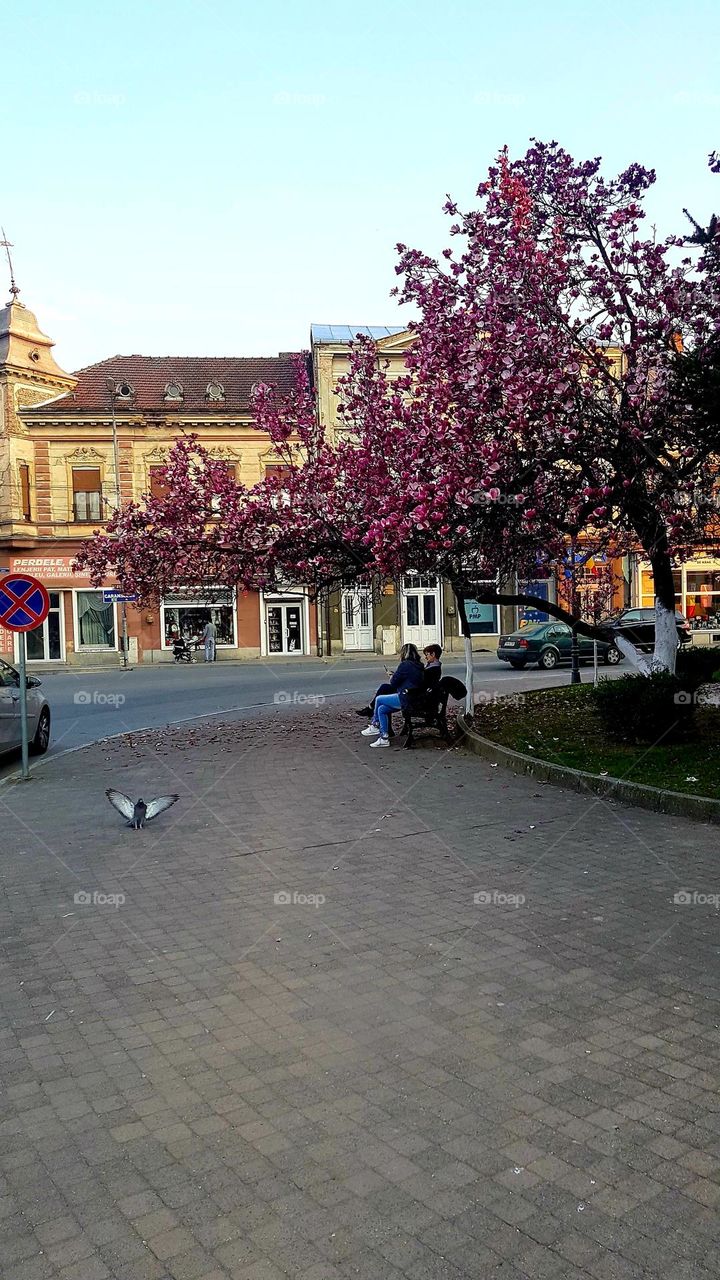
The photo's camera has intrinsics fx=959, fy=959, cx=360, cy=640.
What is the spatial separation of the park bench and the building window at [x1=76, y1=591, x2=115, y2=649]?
27.2 m

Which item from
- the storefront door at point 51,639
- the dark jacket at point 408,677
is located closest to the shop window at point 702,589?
the storefront door at point 51,639

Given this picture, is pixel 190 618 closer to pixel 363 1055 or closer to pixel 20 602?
pixel 20 602

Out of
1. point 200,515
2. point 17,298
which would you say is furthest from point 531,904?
point 17,298

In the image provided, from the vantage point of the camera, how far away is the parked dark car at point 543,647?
1151 inches

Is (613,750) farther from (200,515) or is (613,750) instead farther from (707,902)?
(200,515)

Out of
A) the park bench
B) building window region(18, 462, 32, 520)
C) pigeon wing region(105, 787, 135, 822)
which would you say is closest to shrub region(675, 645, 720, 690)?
the park bench

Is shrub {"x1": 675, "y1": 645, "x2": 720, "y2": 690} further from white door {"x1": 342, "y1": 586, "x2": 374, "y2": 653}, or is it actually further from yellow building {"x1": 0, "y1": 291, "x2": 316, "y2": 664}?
white door {"x1": 342, "y1": 586, "x2": 374, "y2": 653}

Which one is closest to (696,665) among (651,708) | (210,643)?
(651,708)

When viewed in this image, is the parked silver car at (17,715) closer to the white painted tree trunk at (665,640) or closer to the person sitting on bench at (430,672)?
the person sitting on bench at (430,672)

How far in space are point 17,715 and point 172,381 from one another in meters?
30.8

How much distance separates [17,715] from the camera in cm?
1309

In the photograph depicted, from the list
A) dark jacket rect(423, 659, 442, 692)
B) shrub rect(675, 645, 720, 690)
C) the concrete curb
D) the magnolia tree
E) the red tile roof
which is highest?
the red tile roof

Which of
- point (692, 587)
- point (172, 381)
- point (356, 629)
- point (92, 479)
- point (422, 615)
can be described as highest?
point (172, 381)

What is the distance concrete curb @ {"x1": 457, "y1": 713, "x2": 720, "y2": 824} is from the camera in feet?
28.5
